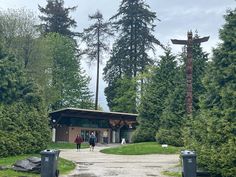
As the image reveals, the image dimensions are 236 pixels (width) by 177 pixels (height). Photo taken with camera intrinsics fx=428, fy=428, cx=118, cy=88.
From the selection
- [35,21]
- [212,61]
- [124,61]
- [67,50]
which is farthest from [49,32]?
[212,61]

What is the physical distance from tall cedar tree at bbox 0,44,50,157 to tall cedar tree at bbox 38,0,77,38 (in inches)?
1721

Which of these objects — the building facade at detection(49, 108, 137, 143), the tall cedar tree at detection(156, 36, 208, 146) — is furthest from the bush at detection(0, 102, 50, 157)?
the building facade at detection(49, 108, 137, 143)

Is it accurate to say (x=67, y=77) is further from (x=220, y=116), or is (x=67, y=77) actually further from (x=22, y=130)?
(x=220, y=116)

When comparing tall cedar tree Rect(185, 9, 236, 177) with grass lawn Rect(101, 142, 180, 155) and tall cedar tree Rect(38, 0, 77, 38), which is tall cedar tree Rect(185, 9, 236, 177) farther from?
tall cedar tree Rect(38, 0, 77, 38)

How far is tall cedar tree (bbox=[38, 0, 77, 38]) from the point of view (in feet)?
239

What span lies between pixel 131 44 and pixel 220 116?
163ft

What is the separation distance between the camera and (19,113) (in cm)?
2762

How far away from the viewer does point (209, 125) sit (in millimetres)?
20578

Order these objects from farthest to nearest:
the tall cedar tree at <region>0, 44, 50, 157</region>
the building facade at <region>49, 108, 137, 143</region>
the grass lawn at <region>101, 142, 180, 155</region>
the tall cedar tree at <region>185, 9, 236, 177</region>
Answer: the building facade at <region>49, 108, 137, 143</region>
the grass lawn at <region>101, 142, 180, 155</region>
the tall cedar tree at <region>0, 44, 50, 157</region>
the tall cedar tree at <region>185, 9, 236, 177</region>

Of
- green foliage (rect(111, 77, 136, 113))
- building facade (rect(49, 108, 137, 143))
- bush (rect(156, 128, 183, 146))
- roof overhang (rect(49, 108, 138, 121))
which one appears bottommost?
bush (rect(156, 128, 183, 146))

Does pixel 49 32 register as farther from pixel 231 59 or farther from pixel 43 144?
pixel 231 59

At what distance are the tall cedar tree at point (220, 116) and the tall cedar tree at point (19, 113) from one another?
33.9ft

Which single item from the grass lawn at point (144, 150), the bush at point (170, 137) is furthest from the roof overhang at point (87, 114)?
the grass lawn at point (144, 150)

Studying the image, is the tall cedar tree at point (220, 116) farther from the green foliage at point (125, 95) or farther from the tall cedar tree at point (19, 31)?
the green foliage at point (125, 95)
